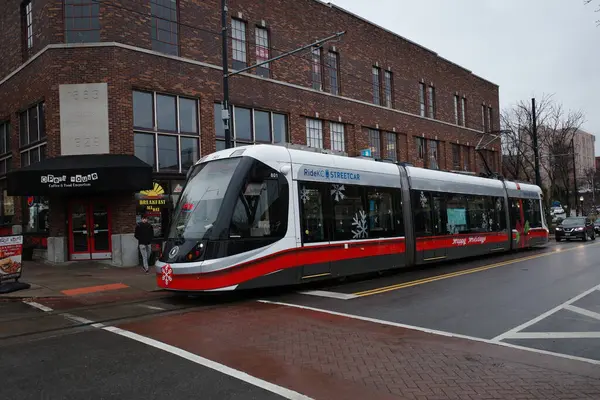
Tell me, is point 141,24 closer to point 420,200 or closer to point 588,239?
point 420,200

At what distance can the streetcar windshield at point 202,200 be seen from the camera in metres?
9.59

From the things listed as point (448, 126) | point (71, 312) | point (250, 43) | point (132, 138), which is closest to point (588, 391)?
point (71, 312)

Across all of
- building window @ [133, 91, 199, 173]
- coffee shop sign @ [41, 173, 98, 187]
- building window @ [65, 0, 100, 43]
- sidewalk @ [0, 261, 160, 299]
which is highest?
building window @ [65, 0, 100, 43]

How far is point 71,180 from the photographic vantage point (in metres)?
14.9

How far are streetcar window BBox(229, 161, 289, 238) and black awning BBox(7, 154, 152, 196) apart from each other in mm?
6749

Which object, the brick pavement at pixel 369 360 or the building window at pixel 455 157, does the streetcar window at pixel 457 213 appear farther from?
the building window at pixel 455 157

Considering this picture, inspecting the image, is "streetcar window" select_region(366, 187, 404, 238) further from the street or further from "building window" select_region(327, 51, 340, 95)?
"building window" select_region(327, 51, 340, 95)

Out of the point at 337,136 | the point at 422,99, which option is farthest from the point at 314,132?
the point at 422,99

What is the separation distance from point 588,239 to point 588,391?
1208 inches

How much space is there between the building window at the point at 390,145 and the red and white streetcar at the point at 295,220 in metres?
12.1

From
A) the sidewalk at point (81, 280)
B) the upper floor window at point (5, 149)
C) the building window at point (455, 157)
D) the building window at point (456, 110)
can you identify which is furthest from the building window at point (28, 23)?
the building window at point (456, 110)

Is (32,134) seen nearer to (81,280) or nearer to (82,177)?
(82,177)

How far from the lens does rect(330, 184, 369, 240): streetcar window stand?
11.6m

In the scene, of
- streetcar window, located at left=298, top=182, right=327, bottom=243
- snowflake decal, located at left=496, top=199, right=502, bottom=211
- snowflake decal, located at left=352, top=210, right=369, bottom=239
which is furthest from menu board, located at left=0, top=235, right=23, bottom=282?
snowflake decal, located at left=496, top=199, right=502, bottom=211
